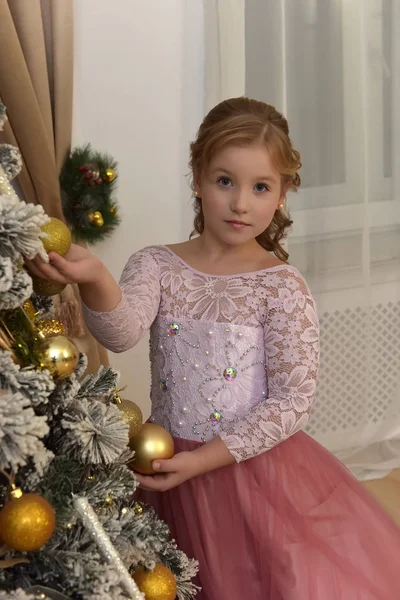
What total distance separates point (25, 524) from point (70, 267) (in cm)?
29

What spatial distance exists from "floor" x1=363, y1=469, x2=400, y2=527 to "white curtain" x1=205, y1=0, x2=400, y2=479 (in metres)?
0.03

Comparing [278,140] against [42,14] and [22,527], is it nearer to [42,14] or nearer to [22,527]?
Answer: [22,527]

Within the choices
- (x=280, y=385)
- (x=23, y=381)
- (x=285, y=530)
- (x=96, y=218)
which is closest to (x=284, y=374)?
(x=280, y=385)

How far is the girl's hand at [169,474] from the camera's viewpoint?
3.29 ft

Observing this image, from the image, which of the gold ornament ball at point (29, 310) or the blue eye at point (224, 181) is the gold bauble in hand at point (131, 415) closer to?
the gold ornament ball at point (29, 310)

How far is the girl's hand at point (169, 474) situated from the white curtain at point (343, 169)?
47.8 inches

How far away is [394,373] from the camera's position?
236cm

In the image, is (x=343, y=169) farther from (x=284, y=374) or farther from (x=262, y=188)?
(x=284, y=374)

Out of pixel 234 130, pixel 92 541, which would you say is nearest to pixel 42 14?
pixel 234 130

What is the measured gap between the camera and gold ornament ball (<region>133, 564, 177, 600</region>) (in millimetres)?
826

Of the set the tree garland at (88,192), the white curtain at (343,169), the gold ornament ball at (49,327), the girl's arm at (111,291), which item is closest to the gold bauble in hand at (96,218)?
the tree garland at (88,192)

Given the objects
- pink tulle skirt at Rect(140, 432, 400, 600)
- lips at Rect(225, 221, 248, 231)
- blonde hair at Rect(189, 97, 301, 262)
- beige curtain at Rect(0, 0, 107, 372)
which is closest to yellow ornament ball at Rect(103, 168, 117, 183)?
beige curtain at Rect(0, 0, 107, 372)

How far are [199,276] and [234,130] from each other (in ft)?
0.80

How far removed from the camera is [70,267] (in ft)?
2.74
